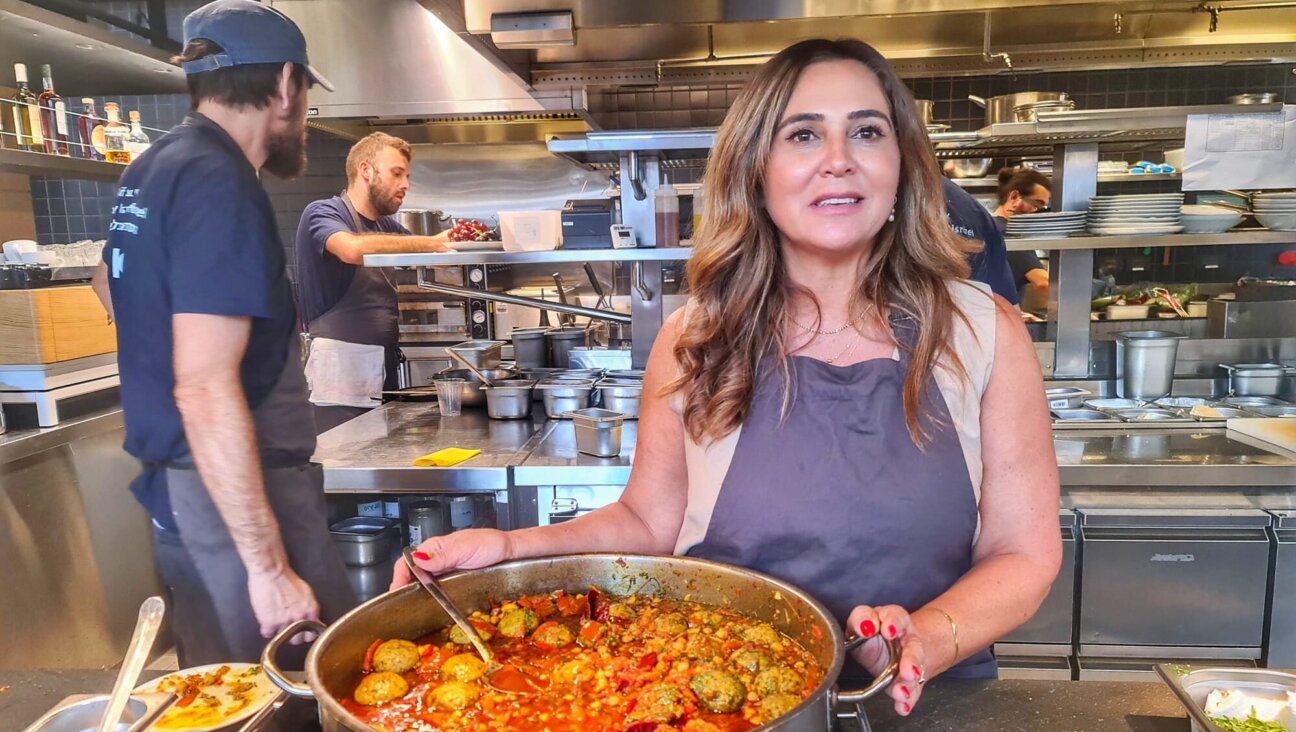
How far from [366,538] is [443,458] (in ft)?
1.21

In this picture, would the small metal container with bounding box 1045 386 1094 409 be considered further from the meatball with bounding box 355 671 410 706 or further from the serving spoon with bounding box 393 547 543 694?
the meatball with bounding box 355 671 410 706

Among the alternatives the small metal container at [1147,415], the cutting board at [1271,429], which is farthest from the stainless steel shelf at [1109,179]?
the cutting board at [1271,429]

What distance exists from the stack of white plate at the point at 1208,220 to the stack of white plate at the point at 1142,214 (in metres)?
0.03

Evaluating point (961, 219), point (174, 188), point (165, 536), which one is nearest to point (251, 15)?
point (174, 188)

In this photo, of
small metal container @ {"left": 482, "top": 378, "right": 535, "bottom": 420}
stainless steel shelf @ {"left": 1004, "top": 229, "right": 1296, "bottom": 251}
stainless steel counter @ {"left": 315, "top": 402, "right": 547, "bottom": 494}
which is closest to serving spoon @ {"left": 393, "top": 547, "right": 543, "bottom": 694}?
stainless steel counter @ {"left": 315, "top": 402, "right": 547, "bottom": 494}

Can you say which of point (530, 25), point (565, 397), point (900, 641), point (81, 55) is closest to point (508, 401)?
point (565, 397)

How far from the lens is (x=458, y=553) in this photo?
1.23m

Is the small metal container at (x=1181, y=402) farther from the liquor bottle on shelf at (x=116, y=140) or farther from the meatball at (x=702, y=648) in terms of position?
the liquor bottle on shelf at (x=116, y=140)

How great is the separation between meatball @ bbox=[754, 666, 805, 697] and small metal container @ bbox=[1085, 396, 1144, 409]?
290cm

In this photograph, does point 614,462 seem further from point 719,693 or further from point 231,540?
point 719,693

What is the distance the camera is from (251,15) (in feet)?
5.54

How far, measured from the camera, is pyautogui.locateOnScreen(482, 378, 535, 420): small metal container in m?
3.38

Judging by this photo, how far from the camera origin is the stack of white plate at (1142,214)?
3281 millimetres

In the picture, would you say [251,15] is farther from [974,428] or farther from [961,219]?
[961,219]
